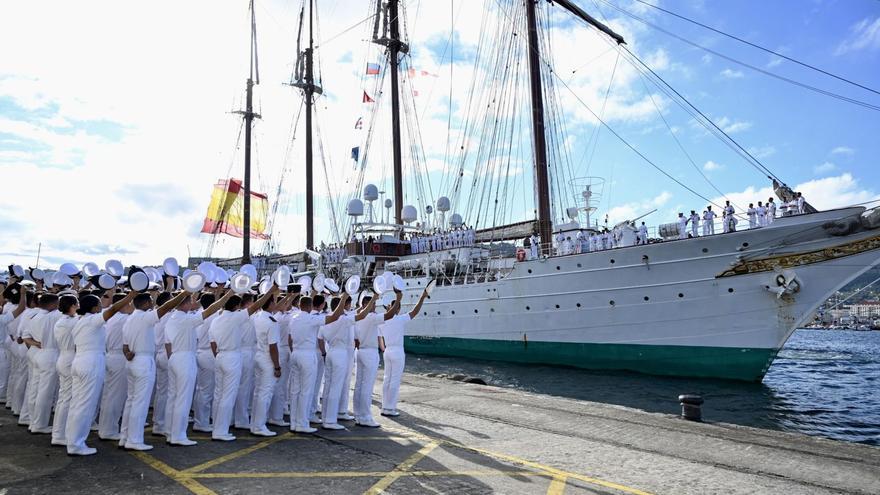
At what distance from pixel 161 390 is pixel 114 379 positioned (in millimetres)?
784

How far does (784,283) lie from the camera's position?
15.7m

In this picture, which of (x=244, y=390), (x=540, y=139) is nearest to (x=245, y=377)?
(x=244, y=390)

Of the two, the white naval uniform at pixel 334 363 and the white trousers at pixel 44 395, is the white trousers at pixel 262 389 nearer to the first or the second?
the white naval uniform at pixel 334 363

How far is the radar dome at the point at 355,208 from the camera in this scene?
32.4 metres

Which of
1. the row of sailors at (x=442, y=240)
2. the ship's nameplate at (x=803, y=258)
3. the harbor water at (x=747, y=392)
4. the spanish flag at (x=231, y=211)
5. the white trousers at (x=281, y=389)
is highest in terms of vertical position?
the spanish flag at (x=231, y=211)

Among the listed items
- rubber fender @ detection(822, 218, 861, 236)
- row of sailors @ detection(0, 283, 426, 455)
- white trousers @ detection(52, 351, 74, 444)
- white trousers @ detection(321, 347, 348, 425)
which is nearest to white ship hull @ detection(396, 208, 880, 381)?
rubber fender @ detection(822, 218, 861, 236)

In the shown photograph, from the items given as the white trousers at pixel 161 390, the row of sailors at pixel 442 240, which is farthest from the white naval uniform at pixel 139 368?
the row of sailors at pixel 442 240

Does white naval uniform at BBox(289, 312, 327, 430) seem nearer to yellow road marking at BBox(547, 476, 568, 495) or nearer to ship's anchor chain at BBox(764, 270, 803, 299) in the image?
yellow road marking at BBox(547, 476, 568, 495)

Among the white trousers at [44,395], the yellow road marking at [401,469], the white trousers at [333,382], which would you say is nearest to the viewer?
the yellow road marking at [401,469]

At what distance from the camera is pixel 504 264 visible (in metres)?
22.9

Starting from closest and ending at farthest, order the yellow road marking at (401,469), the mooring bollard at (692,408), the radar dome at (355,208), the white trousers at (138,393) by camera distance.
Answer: the yellow road marking at (401,469), the white trousers at (138,393), the mooring bollard at (692,408), the radar dome at (355,208)

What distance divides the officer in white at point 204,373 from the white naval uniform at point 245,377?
1.21 feet

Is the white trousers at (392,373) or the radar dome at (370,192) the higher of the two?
the radar dome at (370,192)

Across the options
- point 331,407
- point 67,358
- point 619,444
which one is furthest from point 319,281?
point 619,444
